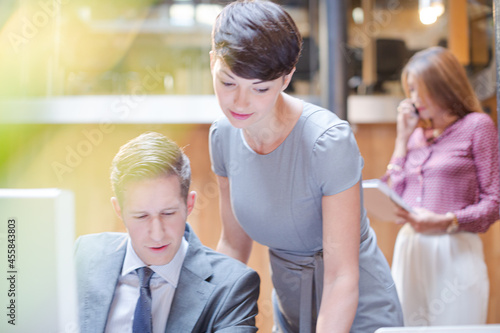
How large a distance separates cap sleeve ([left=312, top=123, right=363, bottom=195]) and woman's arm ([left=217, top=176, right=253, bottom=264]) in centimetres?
31

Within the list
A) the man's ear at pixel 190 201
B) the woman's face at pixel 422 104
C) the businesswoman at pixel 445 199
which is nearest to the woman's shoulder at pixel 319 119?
the man's ear at pixel 190 201

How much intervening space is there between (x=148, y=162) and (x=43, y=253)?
409 mm

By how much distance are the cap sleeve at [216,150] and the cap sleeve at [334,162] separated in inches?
9.7

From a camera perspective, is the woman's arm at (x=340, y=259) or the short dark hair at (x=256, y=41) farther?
the woman's arm at (x=340, y=259)

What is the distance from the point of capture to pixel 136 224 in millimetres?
1187

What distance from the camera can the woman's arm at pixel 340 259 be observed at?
1088 millimetres

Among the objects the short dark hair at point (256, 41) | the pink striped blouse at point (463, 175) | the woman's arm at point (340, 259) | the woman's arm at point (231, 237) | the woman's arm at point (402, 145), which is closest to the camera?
the short dark hair at point (256, 41)

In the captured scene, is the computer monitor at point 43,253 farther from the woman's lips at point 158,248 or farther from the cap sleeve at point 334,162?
the cap sleeve at point 334,162

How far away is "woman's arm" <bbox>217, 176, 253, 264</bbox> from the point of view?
4.39ft

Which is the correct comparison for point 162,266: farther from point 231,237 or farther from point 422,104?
point 422,104

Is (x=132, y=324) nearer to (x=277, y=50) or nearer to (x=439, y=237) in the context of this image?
(x=277, y=50)

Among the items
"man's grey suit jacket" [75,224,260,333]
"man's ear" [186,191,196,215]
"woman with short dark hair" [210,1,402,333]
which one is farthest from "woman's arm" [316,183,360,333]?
"man's ear" [186,191,196,215]

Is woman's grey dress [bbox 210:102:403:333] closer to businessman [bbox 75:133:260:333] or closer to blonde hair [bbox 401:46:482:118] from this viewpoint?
businessman [bbox 75:133:260:333]

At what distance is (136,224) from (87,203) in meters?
0.24
